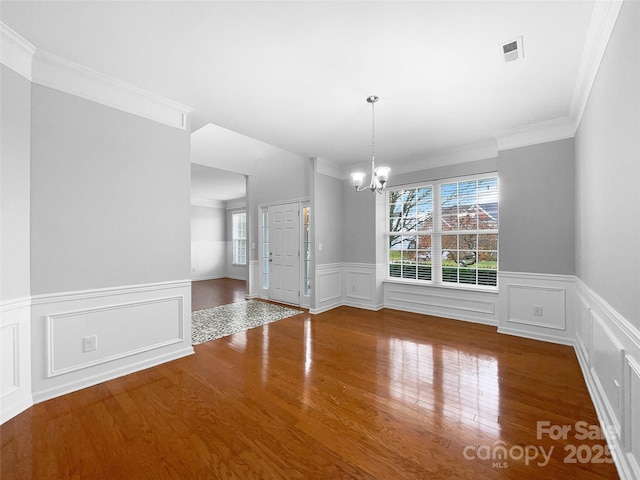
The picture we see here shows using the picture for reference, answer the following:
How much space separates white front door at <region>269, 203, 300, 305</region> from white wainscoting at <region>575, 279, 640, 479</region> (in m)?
4.15

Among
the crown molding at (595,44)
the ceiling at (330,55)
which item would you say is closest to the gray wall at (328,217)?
the ceiling at (330,55)

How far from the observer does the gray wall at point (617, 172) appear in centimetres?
134

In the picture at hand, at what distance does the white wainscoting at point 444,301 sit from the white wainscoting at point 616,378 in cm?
169

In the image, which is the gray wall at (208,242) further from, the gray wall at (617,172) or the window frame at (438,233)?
the gray wall at (617,172)

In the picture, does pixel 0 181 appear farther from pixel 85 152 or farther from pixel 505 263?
pixel 505 263

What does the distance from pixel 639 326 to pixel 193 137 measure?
5.47 meters

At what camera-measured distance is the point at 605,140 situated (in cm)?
190

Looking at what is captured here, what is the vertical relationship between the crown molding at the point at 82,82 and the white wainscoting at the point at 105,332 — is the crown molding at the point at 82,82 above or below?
above

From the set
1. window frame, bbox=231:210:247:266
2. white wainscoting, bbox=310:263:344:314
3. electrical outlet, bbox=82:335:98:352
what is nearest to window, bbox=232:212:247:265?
window frame, bbox=231:210:247:266

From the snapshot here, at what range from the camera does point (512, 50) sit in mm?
2129

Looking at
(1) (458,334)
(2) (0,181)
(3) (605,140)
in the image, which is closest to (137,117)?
(2) (0,181)

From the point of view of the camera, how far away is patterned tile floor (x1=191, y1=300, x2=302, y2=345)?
387 cm

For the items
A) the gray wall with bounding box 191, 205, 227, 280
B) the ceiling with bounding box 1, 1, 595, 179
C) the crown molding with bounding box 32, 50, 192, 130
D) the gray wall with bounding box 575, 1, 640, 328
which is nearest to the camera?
the gray wall with bounding box 575, 1, 640, 328

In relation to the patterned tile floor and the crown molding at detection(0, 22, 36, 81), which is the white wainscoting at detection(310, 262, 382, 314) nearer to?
the patterned tile floor
